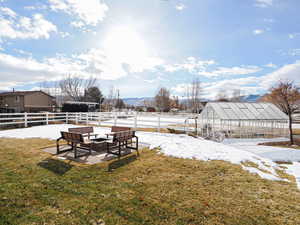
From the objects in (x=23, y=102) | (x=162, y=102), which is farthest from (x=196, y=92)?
(x=23, y=102)

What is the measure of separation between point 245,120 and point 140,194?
39.6ft

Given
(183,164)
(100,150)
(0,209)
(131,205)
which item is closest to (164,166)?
(183,164)

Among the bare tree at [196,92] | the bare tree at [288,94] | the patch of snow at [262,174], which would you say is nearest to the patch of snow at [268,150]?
the bare tree at [288,94]

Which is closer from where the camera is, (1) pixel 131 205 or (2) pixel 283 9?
(1) pixel 131 205

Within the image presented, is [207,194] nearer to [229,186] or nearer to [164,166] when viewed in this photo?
[229,186]

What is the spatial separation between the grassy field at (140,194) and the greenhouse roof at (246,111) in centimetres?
853

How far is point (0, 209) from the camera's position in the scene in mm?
2820

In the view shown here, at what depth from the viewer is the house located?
30.2 m

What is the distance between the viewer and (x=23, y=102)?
30.1m

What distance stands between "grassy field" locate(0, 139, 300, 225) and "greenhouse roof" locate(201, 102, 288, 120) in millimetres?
8532

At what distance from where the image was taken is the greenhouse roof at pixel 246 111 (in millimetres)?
12643

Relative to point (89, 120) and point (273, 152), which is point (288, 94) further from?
point (89, 120)

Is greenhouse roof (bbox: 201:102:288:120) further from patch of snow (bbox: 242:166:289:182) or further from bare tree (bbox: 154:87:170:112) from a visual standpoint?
bare tree (bbox: 154:87:170:112)

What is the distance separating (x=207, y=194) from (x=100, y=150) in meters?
4.67
